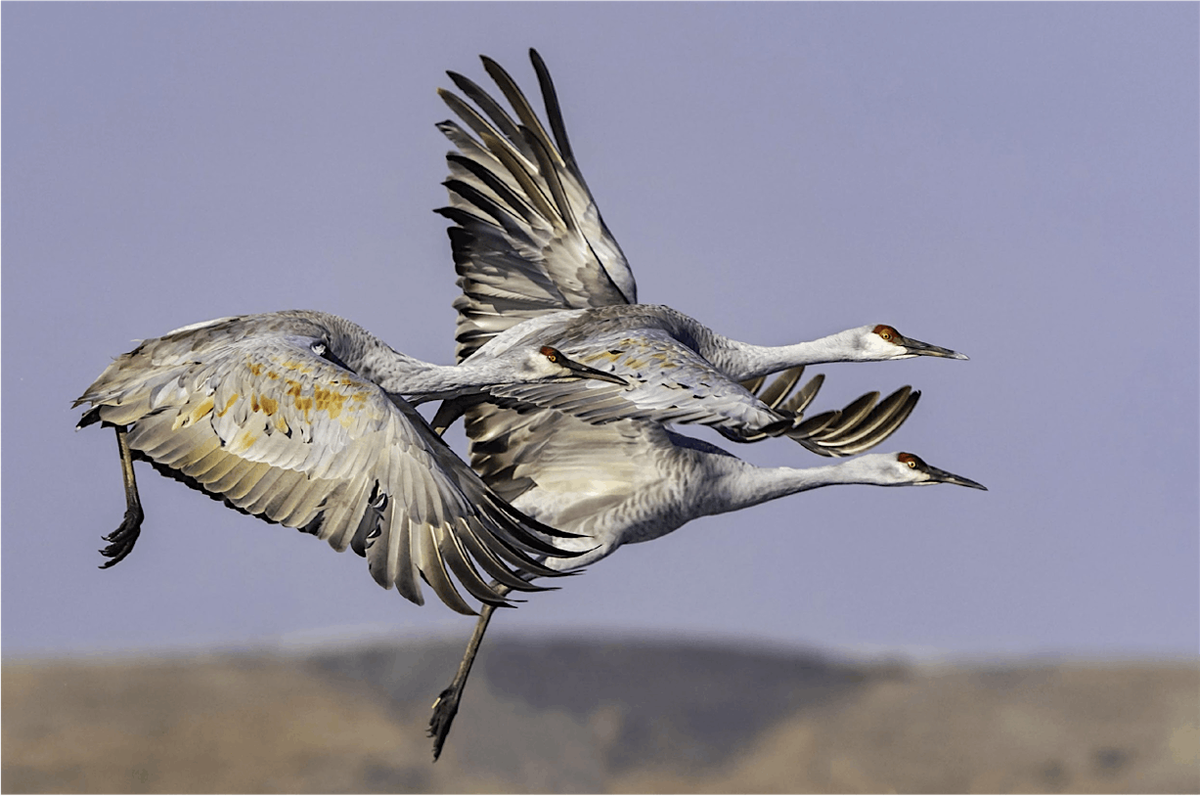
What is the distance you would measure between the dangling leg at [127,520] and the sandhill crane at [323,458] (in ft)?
2.85

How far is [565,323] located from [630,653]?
11538 mm

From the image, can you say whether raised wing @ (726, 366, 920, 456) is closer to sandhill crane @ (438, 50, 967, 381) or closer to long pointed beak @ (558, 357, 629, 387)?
sandhill crane @ (438, 50, 967, 381)

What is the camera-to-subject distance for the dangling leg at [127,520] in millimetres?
10000

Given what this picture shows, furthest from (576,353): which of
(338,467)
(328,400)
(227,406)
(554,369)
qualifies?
(227,406)

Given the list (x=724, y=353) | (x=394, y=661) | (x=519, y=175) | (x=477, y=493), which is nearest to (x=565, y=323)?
(x=724, y=353)

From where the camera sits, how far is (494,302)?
40.9 feet

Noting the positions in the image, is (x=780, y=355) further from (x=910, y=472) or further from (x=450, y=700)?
(x=450, y=700)

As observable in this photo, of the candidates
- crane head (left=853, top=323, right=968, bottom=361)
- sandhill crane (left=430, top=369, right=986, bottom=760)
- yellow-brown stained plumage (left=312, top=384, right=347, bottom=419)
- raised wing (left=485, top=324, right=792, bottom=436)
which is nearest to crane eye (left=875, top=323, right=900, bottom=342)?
crane head (left=853, top=323, right=968, bottom=361)

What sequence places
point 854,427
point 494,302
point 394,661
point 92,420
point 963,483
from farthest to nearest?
point 394,661 < point 494,302 < point 854,427 < point 963,483 < point 92,420

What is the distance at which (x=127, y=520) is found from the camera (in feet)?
33.0

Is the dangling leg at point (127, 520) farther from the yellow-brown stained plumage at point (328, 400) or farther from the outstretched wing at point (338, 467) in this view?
the yellow-brown stained plumage at point (328, 400)

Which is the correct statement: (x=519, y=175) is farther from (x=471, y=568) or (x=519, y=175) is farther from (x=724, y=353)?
(x=471, y=568)

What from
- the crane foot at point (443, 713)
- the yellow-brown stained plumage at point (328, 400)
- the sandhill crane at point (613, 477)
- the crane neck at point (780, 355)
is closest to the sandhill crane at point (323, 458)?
the yellow-brown stained plumage at point (328, 400)

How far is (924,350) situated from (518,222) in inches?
140
